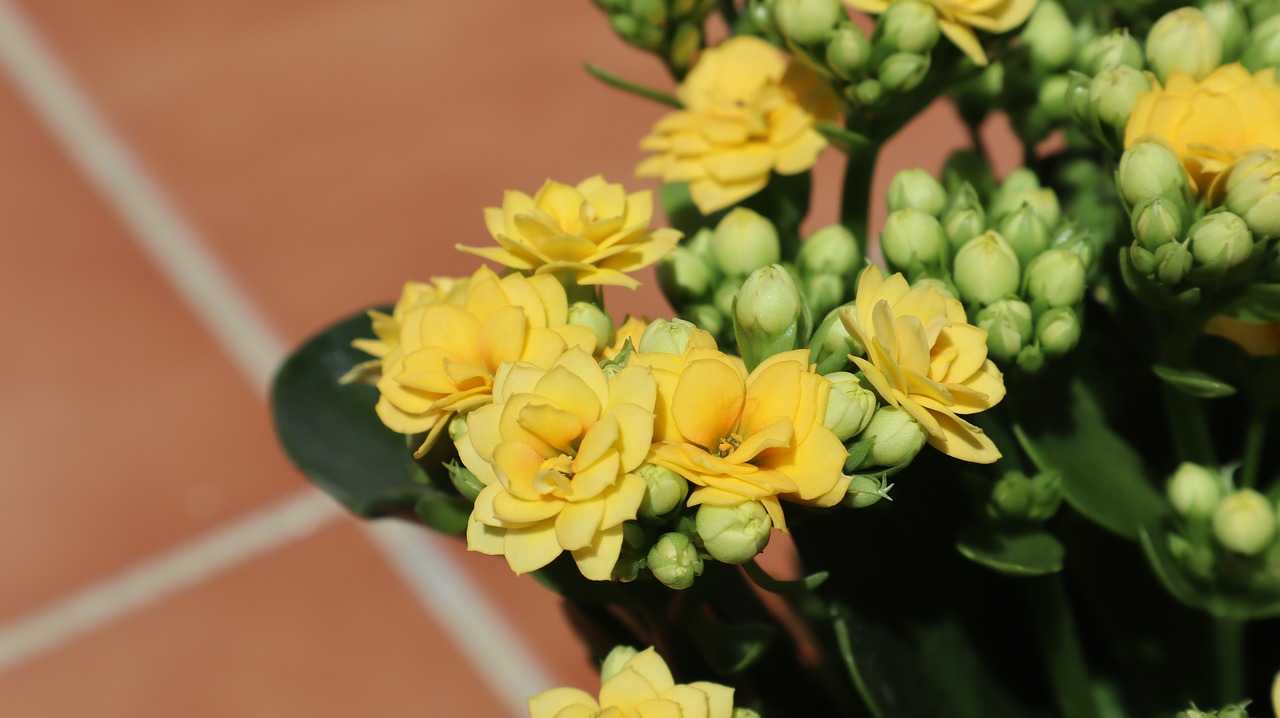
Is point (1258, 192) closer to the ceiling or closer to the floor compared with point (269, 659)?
closer to the ceiling

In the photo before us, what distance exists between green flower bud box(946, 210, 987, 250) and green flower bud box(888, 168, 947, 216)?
0.01 m

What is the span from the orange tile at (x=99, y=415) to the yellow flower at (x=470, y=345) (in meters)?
0.67

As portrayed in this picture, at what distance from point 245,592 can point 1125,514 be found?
673 millimetres

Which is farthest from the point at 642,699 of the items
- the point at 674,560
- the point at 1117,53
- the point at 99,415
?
the point at 99,415

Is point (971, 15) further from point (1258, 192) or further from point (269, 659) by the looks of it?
point (269, 659)

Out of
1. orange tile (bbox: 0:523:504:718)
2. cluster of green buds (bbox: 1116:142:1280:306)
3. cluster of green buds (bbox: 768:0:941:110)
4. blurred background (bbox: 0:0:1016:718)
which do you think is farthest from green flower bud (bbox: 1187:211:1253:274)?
orange tile (bbox: 0:523:504:718)

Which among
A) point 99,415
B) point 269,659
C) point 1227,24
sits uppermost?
point 1227,24

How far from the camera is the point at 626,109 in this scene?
4.08 ft

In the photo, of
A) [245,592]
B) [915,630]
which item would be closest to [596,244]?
[915,630]

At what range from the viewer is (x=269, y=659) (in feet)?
2.90

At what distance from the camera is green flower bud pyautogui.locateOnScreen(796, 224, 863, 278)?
42 cm

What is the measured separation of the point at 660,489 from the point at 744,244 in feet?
0.46

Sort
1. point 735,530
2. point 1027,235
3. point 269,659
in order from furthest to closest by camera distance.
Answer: point 269,659 < point 1027,235 < point 735,530

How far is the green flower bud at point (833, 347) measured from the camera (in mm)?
341
